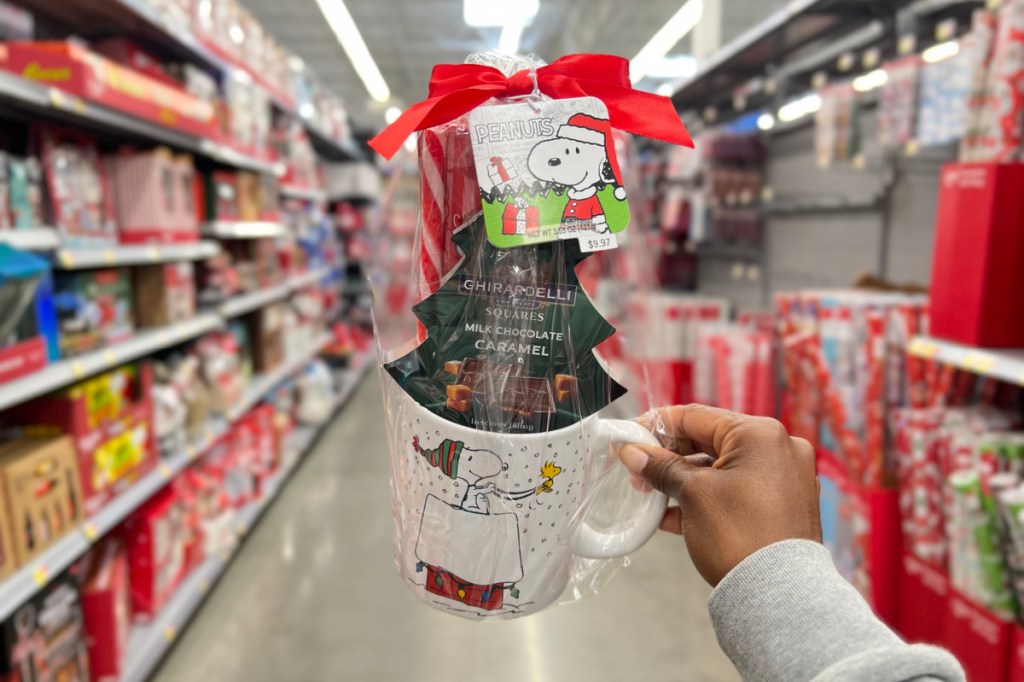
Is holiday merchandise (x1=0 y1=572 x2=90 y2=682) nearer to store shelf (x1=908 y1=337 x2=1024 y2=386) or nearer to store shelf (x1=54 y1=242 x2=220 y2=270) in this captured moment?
store shelf (x1=54 y1=242 x2=220 y2=270)

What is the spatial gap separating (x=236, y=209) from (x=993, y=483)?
2915 mm

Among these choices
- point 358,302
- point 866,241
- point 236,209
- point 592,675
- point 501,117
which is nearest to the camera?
point 501,117

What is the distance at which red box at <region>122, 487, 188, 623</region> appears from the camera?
7.09ft

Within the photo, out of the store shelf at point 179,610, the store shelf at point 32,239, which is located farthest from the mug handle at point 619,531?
the store shelf at point 179,610

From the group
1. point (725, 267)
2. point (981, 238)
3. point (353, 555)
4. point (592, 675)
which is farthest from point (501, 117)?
point (725, 267)

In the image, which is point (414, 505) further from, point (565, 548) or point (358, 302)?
point (358, 302)

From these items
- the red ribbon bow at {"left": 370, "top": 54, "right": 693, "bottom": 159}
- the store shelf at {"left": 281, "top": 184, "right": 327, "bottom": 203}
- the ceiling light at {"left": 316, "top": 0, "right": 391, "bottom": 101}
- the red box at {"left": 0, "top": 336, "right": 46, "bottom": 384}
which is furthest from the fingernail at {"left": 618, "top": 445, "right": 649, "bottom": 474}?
the ceiling light at {"left": 316, "top": 0, "right": 391, "bottom": 101}

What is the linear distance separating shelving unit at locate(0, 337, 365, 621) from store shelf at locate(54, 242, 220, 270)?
0.67m

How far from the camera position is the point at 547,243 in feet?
1.82

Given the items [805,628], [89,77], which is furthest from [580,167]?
[89,77]

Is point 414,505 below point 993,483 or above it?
above

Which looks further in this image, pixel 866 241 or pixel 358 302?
pixel 358 302

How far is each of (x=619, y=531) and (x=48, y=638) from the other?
67.2 inches

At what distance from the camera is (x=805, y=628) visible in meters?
0.57
